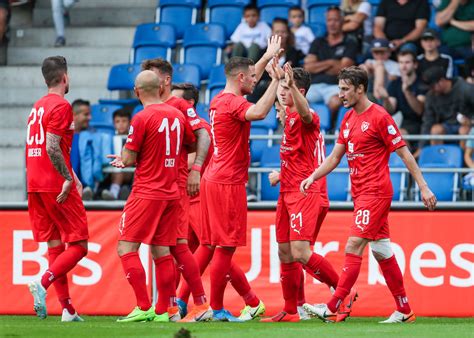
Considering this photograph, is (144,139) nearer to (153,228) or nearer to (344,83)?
(153,228)

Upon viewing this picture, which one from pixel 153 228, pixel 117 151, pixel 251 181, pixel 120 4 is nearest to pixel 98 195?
pixel 117 151

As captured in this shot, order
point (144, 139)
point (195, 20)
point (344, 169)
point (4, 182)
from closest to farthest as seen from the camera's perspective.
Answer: point (144, 139), point (344, 169), point (4, 182), point (195, 20)

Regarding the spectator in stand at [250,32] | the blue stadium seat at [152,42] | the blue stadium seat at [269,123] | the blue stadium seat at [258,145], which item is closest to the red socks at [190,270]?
the blue stadium seat at [258,145]

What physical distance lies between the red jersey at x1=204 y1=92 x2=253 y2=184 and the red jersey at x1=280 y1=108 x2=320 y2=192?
1.32 feet

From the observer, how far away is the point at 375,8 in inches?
771

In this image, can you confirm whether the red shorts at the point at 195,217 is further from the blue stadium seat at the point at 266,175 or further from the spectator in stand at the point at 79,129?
the blue stadium seat at the point at 266,175

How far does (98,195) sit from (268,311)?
333cm

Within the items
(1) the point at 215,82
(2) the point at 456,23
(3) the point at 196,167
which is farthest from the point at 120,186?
(2) the point at 456,23

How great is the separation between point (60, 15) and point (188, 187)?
9.44 metres

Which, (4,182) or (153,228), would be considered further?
(4,182)

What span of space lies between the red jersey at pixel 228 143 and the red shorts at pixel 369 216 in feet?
3.78

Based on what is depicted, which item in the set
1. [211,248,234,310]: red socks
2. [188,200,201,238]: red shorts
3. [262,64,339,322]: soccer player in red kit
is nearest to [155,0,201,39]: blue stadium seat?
[188,200,201,238]: red shorts

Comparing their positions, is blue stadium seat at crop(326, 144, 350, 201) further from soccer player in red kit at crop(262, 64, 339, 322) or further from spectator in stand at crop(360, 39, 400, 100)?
soccer player in red kit at crop(262, 64, 339, 322)

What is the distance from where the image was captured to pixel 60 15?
20.6 meters
